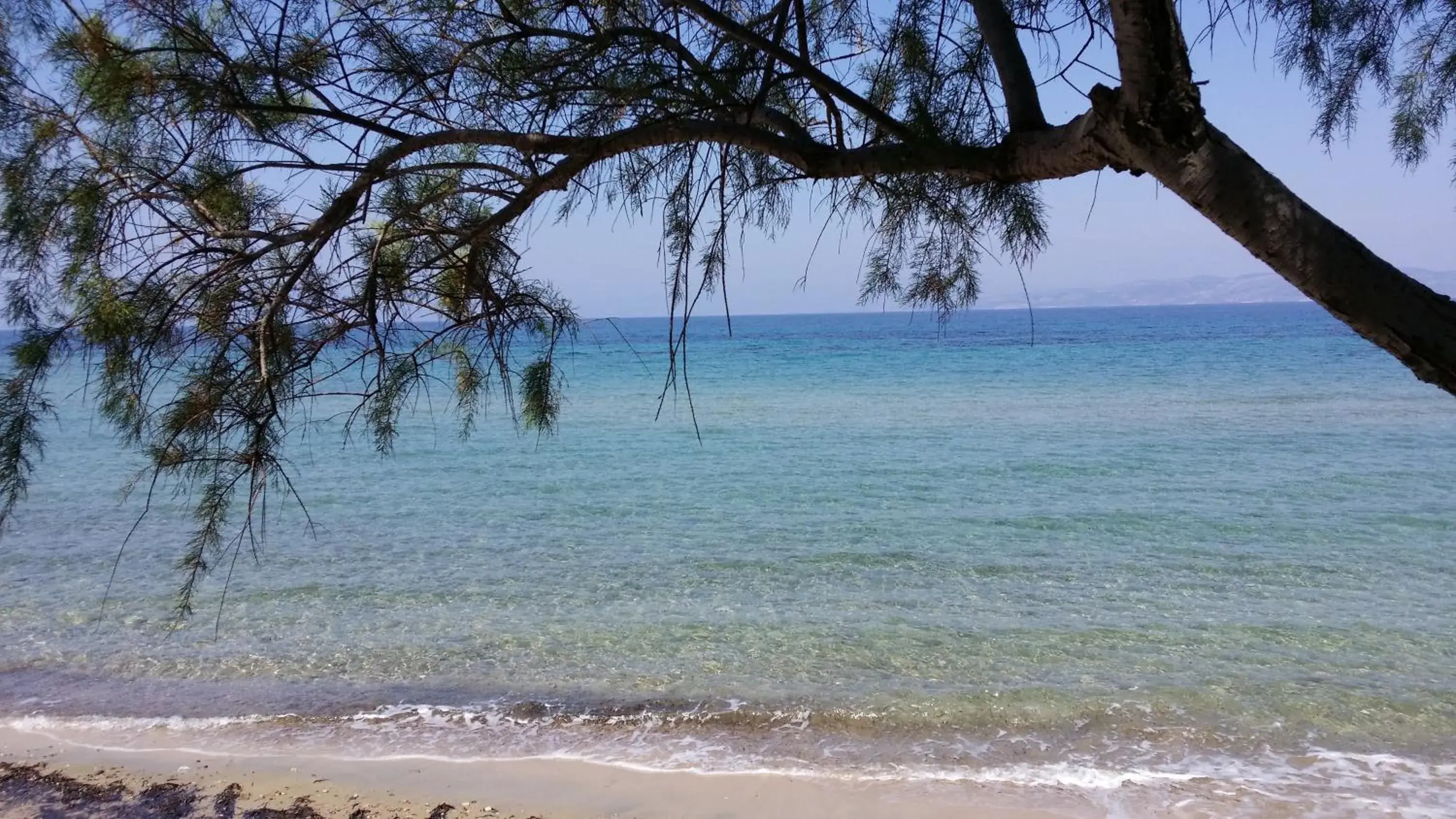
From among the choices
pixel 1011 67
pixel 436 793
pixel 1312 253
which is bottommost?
pixel 436 793

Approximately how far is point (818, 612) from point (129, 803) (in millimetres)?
3018

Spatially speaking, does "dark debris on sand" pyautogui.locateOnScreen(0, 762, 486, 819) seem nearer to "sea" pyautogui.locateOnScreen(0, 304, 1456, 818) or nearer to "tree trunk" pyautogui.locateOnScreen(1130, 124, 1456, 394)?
"sea" pyautogui.locateOnScreen(0, 304, 1456, 818)

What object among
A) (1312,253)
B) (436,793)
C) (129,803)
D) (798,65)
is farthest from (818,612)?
(1312,253)

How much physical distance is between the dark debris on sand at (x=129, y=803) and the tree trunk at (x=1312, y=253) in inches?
105

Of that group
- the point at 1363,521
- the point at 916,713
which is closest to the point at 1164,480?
the point at 1363,521

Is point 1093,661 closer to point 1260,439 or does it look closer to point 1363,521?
point 1363,521

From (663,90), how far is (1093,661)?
10.8 feet

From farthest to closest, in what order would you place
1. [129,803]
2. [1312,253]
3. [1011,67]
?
[129,803]
[1011,67]
[1312,253]

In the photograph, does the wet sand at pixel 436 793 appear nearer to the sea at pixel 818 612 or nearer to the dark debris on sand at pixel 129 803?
the dark debris on sand at pixel 129 803

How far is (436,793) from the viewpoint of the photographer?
10.4ft

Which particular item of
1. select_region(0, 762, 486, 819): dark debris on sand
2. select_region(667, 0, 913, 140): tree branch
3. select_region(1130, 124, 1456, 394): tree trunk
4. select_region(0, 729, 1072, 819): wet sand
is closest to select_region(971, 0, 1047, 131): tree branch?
select_region(667, 0, 913, 140): tree branch

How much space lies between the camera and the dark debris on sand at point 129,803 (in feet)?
9.84

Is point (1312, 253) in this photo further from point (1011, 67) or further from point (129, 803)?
point (129, 803)

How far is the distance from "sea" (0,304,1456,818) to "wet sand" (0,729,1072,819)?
0.40ft
